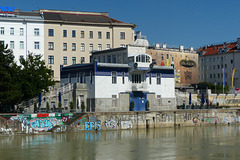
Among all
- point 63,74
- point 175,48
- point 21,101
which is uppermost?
point 175,48

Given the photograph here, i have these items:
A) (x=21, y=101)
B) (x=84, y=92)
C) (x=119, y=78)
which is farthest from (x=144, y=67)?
(x=21, y=101)

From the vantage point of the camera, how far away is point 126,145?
47594 millimetres

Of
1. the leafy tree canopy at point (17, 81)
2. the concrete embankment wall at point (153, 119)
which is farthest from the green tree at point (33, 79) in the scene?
the concrete embankment wall at point (153, 119)

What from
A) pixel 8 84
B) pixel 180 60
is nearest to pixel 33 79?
pixel 8 84

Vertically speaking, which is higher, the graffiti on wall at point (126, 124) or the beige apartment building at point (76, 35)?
the beige apartment building at point (76, 35)

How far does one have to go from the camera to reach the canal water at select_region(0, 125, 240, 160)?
40.3 m

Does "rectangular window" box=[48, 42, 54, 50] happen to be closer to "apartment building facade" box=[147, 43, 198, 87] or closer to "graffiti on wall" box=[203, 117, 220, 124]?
"apartment building facade" box=[147, 43, 198, 87]

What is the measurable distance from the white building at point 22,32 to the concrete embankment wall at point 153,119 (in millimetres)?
37313

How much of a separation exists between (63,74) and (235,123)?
30370 millimetres

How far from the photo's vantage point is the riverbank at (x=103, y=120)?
190ft

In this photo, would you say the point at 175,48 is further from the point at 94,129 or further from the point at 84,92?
the point at 94,129

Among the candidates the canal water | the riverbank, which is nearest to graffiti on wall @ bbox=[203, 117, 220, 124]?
the riverbank

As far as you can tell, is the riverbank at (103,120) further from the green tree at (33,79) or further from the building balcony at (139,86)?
the green tree at (33,79)

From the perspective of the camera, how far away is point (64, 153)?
42.0 meters
